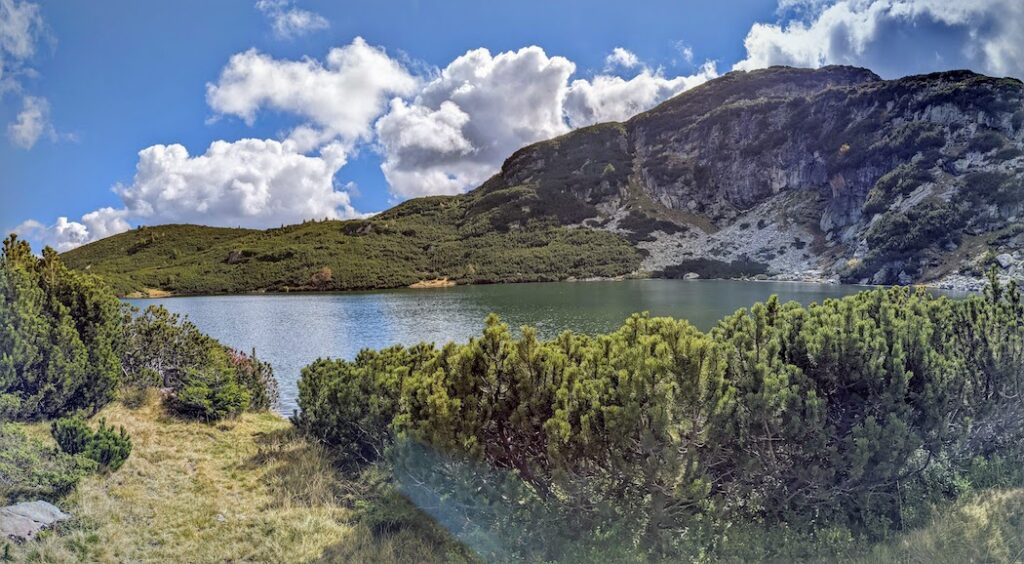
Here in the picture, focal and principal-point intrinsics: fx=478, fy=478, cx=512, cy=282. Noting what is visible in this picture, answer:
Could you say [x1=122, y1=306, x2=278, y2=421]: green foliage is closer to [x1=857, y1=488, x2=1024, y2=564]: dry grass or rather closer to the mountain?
[x1=857, y1=488, x2=1024, y2=564]: dry grass

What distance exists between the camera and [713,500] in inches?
215

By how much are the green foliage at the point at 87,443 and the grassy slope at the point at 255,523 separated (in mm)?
316

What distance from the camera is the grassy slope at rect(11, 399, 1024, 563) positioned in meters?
5.23

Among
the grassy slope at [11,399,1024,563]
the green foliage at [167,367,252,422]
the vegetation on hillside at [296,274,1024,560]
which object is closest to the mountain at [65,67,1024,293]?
the vegetation on hillside at [296,274,1024,560]

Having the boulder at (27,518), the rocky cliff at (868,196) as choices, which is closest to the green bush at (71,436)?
the boulder at (27,518)

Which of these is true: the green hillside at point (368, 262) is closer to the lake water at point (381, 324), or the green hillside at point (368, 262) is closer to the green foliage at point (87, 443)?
the lake water at point (381, 324)

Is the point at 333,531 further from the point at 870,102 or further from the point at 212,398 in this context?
the point at 870,102

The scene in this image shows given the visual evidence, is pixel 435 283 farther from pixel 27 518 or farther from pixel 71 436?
pixel 27 518

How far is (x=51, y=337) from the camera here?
9430 mm

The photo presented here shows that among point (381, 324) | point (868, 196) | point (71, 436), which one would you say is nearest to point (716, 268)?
point (868, 196)

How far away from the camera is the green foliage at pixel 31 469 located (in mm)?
6609

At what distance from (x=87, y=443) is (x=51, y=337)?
307 cm

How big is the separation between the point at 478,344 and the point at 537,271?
150 meters

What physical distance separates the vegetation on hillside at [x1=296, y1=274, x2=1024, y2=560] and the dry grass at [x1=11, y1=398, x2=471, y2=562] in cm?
125
